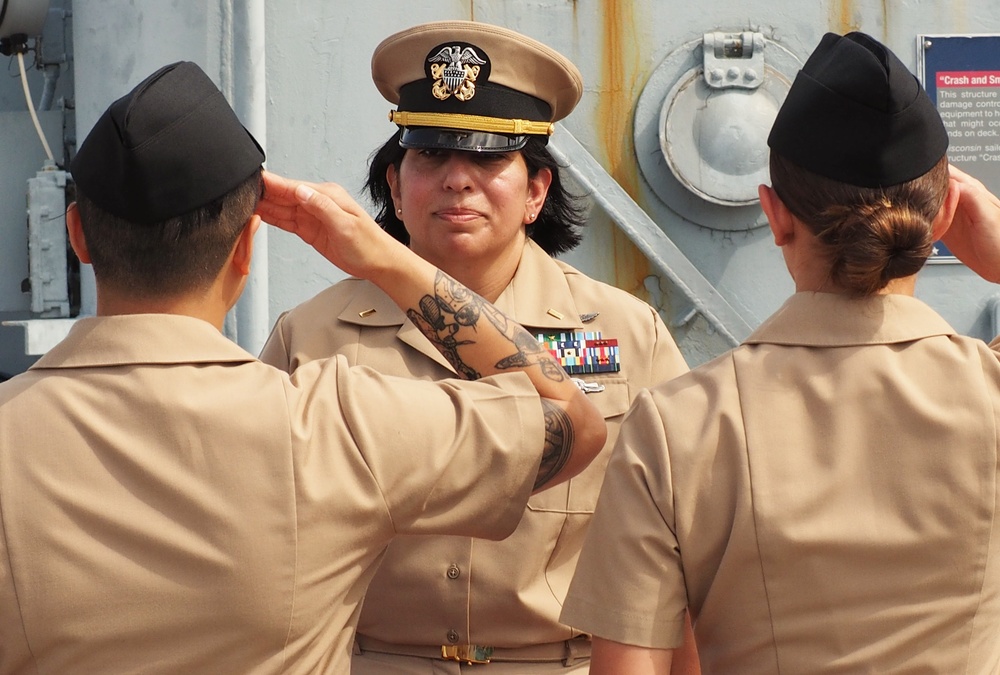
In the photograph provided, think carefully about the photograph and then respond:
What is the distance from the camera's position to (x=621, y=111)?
3.04 meters

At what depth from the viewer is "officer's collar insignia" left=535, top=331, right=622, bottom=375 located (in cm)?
227

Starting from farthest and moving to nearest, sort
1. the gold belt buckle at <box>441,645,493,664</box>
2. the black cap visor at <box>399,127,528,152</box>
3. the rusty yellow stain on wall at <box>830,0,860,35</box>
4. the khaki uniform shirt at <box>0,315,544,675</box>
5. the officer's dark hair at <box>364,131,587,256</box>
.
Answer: the rusty yellow stain on wall at <box>830,0,860,35</box>
the officer's dark hair at <box>364,131,587,256</box>
the black cap visor at <box>399,127,528,152</box>
the gold belt buckle at <box>441,645,493,664</box>
the khaki uniform shirt at <box>0,315,544,675</box>

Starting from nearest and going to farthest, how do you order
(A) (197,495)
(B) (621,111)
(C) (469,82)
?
(A) (197,495) < (C) (469,82) < (B) (621,111)

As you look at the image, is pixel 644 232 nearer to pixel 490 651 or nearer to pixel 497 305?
pixel 497 305

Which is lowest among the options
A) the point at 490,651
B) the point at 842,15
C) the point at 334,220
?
the point at 490,651

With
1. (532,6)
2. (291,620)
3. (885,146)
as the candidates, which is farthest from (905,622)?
(532,6)

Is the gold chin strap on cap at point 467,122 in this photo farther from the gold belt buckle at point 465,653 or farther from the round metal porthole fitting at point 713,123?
the gold belt buckle at point 465,653

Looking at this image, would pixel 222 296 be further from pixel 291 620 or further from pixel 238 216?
pixel 291 620

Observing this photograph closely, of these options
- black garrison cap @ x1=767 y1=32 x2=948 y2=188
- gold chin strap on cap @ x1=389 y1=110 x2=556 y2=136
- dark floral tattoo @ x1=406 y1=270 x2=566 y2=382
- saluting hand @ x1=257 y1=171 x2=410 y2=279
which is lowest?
dark floral tattoo @ x1=406 y1=270 x2=566 y2=382

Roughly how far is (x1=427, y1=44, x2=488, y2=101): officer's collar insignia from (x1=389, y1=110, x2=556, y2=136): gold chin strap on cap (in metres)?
0.04

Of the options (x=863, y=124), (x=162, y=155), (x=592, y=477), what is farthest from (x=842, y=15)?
(x=162, y=155)

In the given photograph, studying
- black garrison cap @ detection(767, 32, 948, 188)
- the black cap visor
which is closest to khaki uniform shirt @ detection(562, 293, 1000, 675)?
black garrison cap @ detection(767, 32, 948, 188)

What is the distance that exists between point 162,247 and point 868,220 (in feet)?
2.60

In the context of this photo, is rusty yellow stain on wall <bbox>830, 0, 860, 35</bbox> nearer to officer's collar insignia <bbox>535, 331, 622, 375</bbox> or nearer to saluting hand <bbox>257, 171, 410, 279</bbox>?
officer's collar insignia <bbox>535, 331, 622, 375</bbox>
